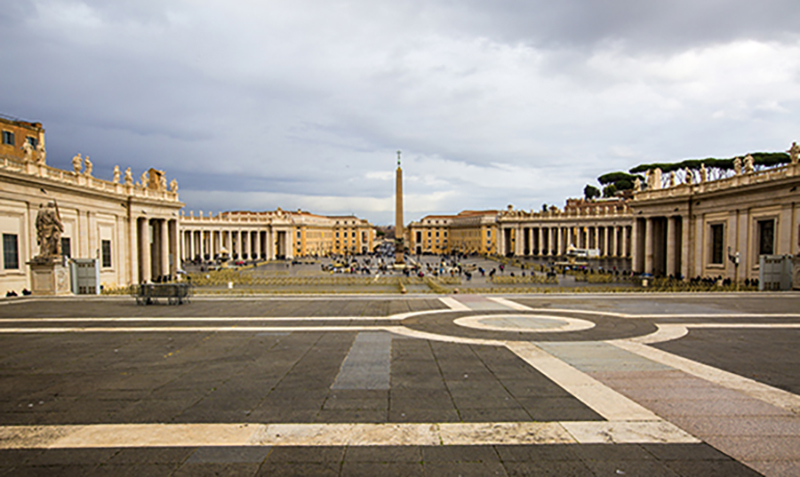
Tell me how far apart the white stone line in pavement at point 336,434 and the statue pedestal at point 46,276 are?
2191 centimetres

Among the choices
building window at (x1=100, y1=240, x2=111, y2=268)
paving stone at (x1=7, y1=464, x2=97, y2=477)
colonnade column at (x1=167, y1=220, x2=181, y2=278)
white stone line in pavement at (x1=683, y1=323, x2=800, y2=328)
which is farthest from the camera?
colonnade column at (x1=167, y1=220, x2=181, y2=278)

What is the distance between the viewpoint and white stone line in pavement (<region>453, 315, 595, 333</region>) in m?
14.0

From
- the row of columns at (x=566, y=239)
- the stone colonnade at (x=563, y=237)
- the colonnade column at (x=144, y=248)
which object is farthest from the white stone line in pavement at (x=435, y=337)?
the row of columns at (x=566, y=239)

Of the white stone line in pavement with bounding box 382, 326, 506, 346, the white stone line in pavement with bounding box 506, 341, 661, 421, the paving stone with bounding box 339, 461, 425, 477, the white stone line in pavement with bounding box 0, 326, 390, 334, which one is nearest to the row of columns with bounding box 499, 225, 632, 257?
the white stone line in pavement with bounding box 382, 326, 506, 346

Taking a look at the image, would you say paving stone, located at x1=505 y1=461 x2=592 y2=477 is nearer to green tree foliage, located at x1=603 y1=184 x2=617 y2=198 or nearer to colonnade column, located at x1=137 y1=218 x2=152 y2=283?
colonnade column, located at x1=137 y1=218 x2=152 y2=283

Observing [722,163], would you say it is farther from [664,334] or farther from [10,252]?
[10,252]

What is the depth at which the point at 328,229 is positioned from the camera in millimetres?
167250

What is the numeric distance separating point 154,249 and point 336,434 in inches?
2161

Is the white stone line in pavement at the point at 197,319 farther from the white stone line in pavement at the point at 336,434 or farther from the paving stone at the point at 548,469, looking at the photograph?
the paving stone at the point at 548,469

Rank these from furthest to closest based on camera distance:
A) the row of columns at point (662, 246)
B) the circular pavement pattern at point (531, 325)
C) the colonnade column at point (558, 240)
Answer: the colonnade column at point (558, 240) < the row of columns at point (662, 246) < the circular pavement pattern at point (531, 325)

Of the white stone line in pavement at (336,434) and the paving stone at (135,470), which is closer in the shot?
the paving stone at (135,470)

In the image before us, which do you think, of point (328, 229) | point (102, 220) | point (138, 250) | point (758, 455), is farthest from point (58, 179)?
point (328, 229)

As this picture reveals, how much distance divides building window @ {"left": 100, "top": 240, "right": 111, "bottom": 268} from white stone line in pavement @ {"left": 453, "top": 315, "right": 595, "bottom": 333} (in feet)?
131

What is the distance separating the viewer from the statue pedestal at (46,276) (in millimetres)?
23734
